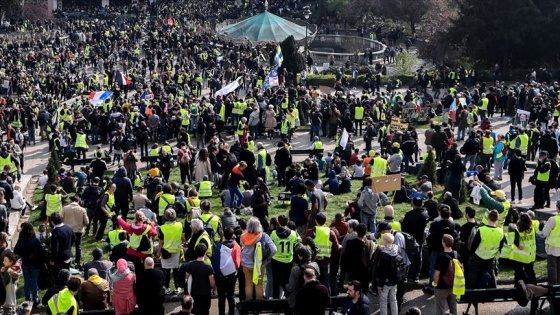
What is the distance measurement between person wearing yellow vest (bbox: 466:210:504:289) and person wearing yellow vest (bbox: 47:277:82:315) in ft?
20.5

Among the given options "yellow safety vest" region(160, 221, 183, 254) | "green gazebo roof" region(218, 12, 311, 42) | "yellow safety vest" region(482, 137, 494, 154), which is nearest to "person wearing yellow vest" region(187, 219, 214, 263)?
"yellow safety vest" region(160, 221, 183, 254)

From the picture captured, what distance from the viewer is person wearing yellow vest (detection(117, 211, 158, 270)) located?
54.1 ft

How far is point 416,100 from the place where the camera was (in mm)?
37562

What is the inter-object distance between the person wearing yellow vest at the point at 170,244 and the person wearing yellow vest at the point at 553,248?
19.9 feet

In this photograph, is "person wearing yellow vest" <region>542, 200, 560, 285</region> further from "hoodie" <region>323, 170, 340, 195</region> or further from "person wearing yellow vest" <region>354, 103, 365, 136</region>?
"person wearing yellow vest" <region>354, 103, 365, 136</region>

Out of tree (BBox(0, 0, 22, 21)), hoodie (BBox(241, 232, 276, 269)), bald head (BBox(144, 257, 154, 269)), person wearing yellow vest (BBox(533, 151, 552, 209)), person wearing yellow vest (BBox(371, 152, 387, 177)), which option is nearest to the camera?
bald head (BBox(144, 257, 154, 269))

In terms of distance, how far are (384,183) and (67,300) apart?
857cm

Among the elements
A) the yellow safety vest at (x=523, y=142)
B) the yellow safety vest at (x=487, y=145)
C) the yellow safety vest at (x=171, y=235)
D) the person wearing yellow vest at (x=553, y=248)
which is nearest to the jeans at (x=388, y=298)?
the person wearing yellow vest at (x=553, y=248)

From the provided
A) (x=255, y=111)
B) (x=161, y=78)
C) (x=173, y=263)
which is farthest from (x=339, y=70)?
(x=173, y=263)

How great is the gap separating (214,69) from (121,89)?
622 cm

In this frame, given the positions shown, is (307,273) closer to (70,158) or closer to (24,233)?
(24,233)

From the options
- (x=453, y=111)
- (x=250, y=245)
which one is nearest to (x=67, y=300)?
(x=250, y=245)

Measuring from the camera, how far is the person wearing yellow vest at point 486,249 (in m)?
A: 15.7

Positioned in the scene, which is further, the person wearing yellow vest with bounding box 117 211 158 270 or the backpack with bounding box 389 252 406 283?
the person wearing yellow vest with bounding box 117 211 158 270
